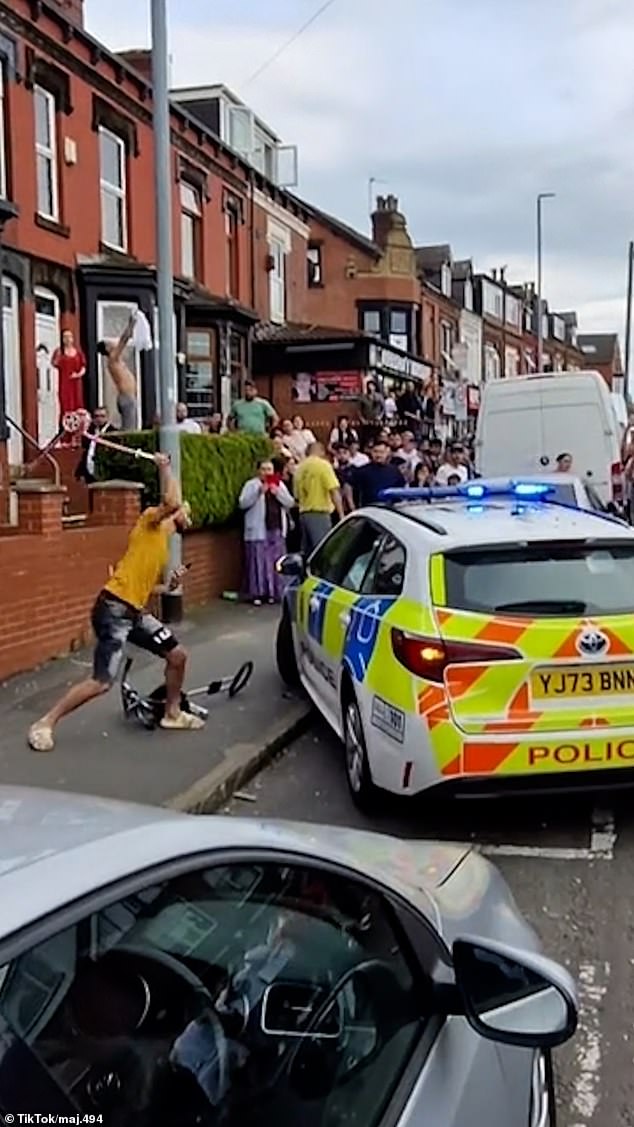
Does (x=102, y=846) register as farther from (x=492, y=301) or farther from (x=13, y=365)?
(x=492, y=301)

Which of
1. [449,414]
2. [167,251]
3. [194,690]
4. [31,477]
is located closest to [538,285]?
[449,414]

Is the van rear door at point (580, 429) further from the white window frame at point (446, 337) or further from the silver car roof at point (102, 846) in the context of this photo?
the white window frame at point (446, 337)

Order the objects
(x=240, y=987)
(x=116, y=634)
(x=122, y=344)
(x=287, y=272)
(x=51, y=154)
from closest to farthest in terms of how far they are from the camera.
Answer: (x=240, y=987) → (x=116, y=634) → (x=122, y=344) → (x=51, y=154) → (x=287, y=272)

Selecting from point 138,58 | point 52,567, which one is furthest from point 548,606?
point 138,58

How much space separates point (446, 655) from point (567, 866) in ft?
3.61

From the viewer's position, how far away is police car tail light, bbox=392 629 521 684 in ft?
18.5

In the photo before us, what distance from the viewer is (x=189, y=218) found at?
977 inches

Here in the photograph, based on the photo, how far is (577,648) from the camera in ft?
18.6

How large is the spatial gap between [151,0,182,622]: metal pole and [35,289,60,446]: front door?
673 centimetres

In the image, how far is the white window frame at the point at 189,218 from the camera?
24.2 meters

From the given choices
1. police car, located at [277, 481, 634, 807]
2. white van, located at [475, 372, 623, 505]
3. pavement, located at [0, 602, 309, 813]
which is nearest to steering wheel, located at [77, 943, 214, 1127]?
police car, located at [277, 481, 634, 807]

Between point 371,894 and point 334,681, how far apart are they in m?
4.72

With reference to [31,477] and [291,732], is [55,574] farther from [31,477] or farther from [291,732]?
[31,477]

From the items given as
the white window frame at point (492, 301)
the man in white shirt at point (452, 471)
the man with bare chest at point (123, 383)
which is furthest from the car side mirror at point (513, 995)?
the white window frame at point (492, 301)
